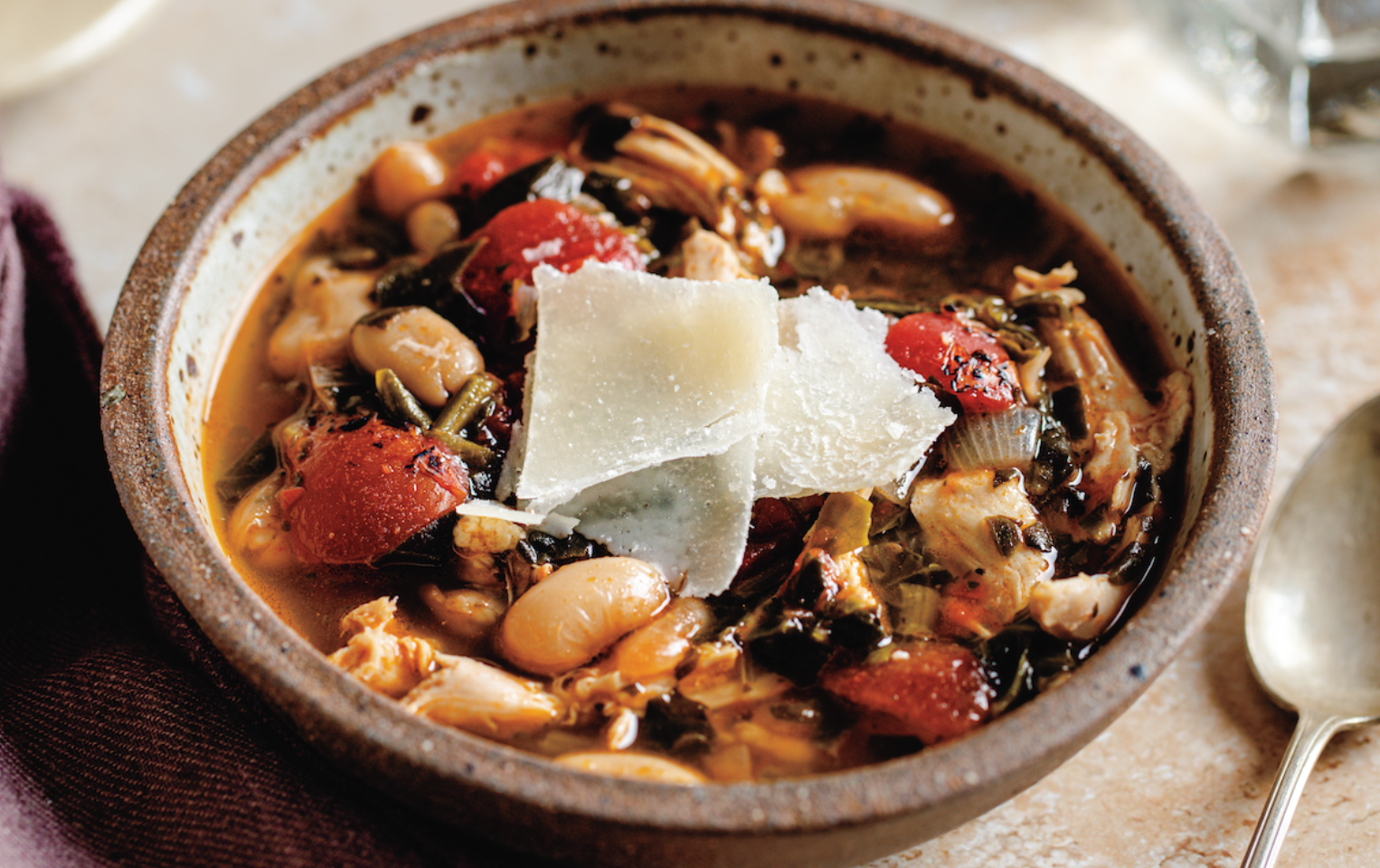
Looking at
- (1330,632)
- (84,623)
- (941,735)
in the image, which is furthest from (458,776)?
(1330,632)

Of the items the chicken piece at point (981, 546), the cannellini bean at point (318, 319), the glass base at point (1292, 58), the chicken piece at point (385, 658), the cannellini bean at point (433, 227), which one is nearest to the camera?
the chicken piece at point (385, 658)

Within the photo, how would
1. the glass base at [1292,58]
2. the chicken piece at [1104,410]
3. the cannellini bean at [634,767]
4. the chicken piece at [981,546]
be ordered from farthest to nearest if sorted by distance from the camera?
1. the glass base at [1292,58]
2. the chicken piece at [1104,410]
3. the chicken piece at [981,546]
4. the cannellini bean at [634,767]

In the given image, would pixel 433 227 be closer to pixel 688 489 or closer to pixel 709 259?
pixel 709 259

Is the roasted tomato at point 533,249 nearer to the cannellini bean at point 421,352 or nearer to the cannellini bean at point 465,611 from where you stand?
the cannellini bean at point 421,352

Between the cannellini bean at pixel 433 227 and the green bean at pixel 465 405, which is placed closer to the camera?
the green bean at pixel 465 405

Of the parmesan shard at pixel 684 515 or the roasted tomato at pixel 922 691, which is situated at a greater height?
the parmesan shard at pixel 684 515

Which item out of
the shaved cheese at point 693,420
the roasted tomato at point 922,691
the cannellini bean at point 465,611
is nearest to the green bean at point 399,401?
the shaved cheese at point 693,420

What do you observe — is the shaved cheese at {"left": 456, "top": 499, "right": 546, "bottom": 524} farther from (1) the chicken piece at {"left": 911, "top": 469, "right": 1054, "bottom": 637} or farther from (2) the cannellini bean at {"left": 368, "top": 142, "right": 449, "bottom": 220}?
(2) the cannellini bean at {"left": 368, "top": 142, "right": 449, "bottom": 220}

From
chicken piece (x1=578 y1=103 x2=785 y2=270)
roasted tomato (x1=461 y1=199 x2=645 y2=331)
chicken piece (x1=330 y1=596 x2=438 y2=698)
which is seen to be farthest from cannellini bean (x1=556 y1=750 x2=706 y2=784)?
chicken piece (x1=578 y1=103 x2=785 y2=270)
